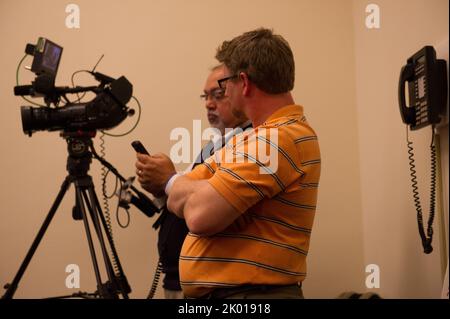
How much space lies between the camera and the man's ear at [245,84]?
128 cm

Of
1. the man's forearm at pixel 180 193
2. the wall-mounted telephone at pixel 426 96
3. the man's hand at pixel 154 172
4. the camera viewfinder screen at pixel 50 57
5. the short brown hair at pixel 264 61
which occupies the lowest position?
the man's forearm at pixel 180 193

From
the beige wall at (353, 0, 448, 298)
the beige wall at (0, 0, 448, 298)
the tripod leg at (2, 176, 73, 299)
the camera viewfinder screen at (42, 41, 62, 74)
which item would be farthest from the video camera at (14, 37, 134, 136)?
the beige wall at (353, 0, 448, 298)

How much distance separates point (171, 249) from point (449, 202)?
98cm

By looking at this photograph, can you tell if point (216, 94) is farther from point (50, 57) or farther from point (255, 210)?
point (255, 210)

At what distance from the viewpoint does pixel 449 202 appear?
125cm

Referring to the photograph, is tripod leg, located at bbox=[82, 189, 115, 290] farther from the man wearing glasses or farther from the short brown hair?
the short brown hair

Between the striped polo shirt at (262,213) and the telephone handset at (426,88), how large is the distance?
30 centimetres

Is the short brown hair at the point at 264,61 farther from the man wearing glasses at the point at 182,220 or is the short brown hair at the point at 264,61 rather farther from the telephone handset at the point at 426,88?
the telephone handset at the point at 426,88


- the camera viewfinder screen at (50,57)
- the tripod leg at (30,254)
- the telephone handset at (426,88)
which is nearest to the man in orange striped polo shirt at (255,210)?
the telephone handset at (426,88)

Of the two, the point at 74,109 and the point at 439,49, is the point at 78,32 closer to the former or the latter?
the point at 74,109

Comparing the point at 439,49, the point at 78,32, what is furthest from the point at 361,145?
the point at 78,32

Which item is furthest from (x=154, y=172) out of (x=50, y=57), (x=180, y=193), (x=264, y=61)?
(x=50, y=57)

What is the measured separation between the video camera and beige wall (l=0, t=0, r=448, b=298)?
520 millimetres

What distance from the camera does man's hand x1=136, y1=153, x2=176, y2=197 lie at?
1.29m
